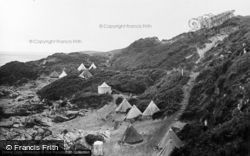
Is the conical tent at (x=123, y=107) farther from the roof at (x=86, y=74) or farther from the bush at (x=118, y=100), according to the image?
the roof at (x=86, y=74)

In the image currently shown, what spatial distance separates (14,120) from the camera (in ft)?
96.4

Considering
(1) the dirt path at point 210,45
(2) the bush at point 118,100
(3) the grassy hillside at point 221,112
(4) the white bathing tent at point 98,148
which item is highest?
(1) the dirt path at point 210,45

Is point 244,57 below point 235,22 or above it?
below

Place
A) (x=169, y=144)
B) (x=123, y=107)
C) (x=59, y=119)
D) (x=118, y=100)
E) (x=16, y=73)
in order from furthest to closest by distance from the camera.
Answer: (x=16, y=73)
(x=118, y=100)
(x=123, y=107)
(x=59, y=119)
(x=169, y=144)

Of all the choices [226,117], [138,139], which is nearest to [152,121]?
[138,139]

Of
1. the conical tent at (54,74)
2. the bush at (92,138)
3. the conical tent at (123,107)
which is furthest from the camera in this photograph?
the conical tent at (54,74)

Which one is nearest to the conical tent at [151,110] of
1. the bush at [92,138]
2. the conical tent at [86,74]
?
the bush at [92,138]

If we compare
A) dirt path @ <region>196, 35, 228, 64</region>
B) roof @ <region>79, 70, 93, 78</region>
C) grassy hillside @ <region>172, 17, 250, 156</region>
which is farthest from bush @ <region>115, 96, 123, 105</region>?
dirt path @ <region>196, 35, 228, 64</region>

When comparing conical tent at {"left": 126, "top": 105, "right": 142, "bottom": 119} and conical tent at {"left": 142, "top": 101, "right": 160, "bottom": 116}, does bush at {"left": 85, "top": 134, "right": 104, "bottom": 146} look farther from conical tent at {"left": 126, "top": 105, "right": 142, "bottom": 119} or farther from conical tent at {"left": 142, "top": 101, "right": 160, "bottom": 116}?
conical tent at {"left": 142, "top": 101, "right": 160, "bottom": 116}

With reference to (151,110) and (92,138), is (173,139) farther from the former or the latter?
(151,110)

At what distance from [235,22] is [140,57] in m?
16.8

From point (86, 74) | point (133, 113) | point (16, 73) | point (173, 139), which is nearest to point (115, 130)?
point (133, 113)

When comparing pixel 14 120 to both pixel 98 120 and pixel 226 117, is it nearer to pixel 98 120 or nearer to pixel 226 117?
pixel 98 120

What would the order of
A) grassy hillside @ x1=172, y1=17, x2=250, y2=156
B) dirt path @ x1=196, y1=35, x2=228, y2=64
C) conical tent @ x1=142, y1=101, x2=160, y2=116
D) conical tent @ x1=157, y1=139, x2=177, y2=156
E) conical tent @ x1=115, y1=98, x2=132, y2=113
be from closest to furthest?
grassy hillside @ x1=172, y1=17, x2=250, y2=156
conical tent @ x1=157, y1=139, x2=177, y2=156
conical tent @ x1=142, y1=101, x2=160, y2=116
conical tent @ x1=115, y1=98, x2=132, y2=113
dirt path @ x1=196, y1=35, x2=228, y2=64
